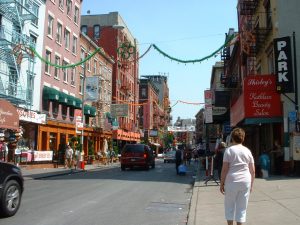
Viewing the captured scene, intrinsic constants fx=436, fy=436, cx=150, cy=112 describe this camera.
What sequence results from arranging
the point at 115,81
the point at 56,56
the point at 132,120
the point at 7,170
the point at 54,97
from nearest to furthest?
the point at 7,170 → the point at 54,97 → the point at 56,56 → the point at 115,81 → the point at 132,120

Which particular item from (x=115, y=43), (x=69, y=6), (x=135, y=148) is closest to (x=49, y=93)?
(x=135, y=148)

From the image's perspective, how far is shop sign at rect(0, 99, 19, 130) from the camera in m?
24.4

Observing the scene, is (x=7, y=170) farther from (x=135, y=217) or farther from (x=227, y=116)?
(x=227, y=116)

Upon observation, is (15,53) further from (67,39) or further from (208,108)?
(67,39)

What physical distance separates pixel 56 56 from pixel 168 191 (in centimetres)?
2416

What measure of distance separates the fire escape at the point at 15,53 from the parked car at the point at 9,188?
17289mm

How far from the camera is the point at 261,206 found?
35.2 feet

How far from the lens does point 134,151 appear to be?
31203 millimetres

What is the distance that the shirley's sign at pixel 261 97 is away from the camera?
20469mm

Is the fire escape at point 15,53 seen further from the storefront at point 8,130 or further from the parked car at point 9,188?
the parked car at point 9,188

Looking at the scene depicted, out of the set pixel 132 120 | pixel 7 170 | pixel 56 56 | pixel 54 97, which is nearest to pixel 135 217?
pixel 7 170

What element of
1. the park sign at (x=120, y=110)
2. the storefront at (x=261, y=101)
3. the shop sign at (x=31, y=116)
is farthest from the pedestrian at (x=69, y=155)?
the park sign at (x=120, y=110)

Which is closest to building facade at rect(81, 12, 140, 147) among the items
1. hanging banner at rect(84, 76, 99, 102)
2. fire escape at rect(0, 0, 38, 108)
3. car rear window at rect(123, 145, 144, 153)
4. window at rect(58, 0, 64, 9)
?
hanging banner at rect(84, 76, 99, 102)

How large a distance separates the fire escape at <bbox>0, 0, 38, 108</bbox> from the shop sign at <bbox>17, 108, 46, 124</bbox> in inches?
21.4
